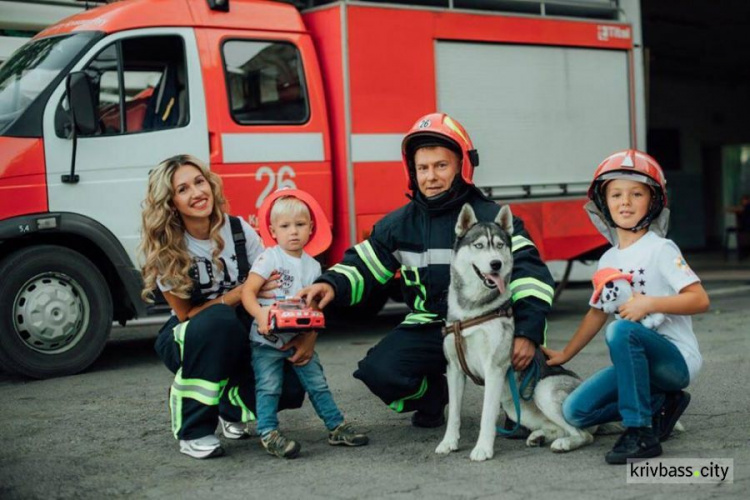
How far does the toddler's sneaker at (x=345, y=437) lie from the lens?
4844 mm

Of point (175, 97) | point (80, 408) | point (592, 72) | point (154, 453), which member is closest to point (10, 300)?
point (80, 408)

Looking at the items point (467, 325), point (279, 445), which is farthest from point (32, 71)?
point (467, 325)

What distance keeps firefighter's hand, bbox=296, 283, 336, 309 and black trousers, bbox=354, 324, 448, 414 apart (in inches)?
19.6

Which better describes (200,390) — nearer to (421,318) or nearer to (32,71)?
(421,318)

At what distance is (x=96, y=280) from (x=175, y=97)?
1.56 m

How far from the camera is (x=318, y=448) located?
486cm

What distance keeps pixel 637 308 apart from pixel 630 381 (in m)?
0.31

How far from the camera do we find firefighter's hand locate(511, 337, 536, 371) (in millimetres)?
4547

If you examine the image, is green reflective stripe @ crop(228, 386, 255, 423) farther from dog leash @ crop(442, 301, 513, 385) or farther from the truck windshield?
the truck windshield

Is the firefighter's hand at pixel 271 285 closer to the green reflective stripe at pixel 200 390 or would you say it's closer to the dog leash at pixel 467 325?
the green reflective stripe at pixel 200 390

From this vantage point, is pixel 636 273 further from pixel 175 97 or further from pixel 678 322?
pixel 175 97

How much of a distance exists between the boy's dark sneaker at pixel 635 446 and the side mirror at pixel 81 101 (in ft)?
14.7

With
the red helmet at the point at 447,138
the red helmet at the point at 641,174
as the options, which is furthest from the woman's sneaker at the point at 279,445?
the red helmet at the point at 641,174

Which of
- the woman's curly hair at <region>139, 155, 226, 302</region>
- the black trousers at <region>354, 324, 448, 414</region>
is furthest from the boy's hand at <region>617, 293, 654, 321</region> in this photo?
the woman's curly hair at <region>139, 155, 226, 302</region>
